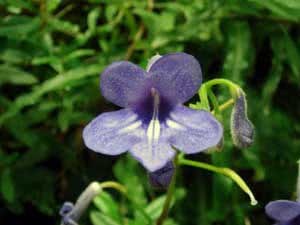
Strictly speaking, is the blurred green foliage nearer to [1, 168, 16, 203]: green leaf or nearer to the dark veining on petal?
[1, 168, 16, 203]: green leaf

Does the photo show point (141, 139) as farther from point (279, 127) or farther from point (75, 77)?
point (279, 127)

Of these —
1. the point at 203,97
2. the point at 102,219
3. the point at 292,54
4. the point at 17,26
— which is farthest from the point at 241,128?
the point at 17,26

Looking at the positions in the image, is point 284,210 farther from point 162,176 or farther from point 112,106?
point 112,106

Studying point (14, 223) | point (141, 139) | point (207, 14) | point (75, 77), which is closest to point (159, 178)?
point (141, 139)

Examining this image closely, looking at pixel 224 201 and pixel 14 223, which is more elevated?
pixel 224 201

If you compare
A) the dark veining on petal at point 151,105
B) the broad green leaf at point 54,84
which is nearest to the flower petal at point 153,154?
the dark veining on petal at point 151,105

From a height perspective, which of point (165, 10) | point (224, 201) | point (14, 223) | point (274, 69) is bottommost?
point (14, 223)

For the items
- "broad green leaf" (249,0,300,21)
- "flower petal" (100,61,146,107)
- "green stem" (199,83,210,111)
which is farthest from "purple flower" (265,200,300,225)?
"broad green leaf" (249,0,300,21)
